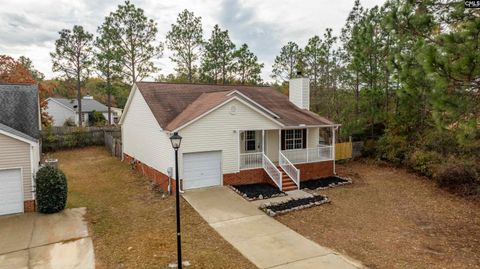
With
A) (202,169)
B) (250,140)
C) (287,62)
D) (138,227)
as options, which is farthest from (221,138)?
(287,62)

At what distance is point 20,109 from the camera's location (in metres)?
14.4

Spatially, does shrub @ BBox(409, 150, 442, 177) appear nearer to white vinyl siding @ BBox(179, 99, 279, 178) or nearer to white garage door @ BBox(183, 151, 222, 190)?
white vinyl siding @ BBox(179, 99, 279, 178)

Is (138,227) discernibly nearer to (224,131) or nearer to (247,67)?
(224,131)

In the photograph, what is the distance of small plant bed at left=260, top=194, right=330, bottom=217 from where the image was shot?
502 inches

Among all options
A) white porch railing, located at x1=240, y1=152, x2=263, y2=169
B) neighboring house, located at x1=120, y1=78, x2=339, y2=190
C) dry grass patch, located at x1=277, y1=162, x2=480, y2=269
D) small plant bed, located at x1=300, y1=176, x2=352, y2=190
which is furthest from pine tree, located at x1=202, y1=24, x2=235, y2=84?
dry grass patch, located at x1=277, y1=162, x2=480, y2=269

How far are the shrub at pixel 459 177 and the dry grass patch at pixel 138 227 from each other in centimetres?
1317

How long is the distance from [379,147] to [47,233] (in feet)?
68.9

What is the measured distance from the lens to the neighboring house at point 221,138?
15.5 m

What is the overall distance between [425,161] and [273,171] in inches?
392

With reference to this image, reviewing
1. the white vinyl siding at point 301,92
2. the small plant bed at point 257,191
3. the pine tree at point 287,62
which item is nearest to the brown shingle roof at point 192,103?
the white vinyl siding at point 301,92

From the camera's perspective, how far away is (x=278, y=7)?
17.2 m

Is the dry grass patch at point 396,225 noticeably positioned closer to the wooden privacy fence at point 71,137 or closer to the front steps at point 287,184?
the front steps at point 287,184

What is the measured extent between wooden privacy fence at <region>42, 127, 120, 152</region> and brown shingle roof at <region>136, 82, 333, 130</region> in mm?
13277

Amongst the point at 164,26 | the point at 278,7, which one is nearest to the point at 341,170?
the point at 278,7
